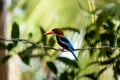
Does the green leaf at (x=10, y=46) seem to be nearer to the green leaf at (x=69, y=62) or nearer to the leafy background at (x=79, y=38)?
the leafy background at (x=79, y=38)

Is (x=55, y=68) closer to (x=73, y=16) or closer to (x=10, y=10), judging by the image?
(x=73, y=16)

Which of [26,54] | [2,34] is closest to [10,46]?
[26,54]

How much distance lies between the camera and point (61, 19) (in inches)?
52.9

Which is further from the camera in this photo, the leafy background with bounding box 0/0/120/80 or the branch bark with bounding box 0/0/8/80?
the branch bark with bounding box 0/0/8/80

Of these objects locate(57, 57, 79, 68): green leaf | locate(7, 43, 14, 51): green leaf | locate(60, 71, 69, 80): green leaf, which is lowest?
locate(60, 71, 69, 80): green leaf

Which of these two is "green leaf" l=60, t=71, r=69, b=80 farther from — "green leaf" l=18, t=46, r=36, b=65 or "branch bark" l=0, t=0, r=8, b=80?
"branch bark" l=0, t=0, r=8, b=80

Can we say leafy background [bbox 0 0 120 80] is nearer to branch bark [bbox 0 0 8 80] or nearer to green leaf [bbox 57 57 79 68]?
green leaf [bbox 57 57 79 68]

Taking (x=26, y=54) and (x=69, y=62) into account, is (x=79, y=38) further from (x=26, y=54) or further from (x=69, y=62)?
(x=26, y=54)

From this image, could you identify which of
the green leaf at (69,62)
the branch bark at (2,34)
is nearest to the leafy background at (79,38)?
the green leaf at (69,62)

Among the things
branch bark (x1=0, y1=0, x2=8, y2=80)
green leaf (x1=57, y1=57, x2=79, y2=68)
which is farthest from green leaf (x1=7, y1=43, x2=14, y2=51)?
branch bark (x1=0, y1=0, x2=8, y2=80)

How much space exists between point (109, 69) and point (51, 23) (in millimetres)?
266

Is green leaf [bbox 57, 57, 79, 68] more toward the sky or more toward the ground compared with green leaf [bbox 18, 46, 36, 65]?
more toward the ground

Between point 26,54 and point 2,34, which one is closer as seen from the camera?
point 26,54

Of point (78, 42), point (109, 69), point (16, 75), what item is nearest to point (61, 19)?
point (78, 42)
